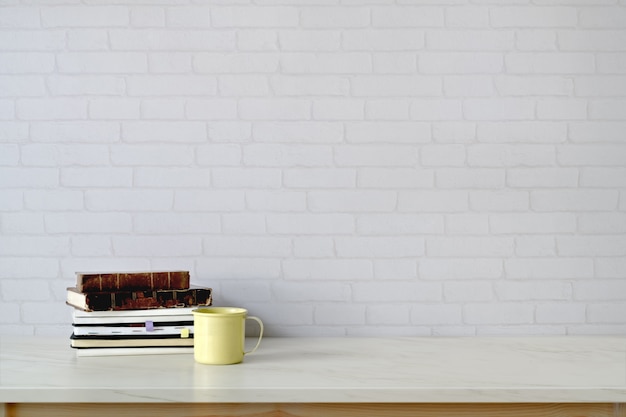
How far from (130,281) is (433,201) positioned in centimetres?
90

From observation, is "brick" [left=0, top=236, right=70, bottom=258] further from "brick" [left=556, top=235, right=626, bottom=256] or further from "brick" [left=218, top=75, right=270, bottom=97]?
"brick" [left=556, top=235, right=626, bottom=256]

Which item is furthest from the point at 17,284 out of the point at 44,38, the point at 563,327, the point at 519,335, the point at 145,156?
the point at 563,327

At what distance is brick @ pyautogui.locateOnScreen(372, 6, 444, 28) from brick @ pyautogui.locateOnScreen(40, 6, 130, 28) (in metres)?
0.75

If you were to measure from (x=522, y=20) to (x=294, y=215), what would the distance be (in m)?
0.90

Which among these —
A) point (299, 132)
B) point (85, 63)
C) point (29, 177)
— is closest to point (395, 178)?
point (299, 132)

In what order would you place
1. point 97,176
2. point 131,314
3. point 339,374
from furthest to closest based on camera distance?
1. point 97,176
2. point 131,314
3. point 339,374

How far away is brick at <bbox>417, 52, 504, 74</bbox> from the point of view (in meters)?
2.03

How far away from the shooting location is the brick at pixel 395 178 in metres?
2.02

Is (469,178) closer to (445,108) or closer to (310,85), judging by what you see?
(445,108)

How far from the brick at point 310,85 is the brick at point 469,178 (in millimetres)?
382

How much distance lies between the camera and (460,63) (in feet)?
6.65

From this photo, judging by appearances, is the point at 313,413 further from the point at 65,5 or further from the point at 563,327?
the point at 65,5

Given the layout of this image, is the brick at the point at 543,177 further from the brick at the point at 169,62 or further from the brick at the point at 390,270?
the brick at the point at 169,62

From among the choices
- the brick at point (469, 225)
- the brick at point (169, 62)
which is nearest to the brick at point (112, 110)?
the brick at point (169, 62)
